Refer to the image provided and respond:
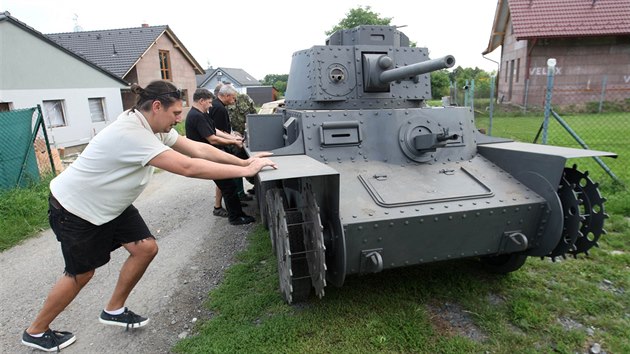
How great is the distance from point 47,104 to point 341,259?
48.1ft

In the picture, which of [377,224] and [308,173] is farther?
[377,224]

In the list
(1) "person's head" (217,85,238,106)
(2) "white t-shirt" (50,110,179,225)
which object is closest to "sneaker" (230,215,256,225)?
(1) "person's head" (217,85,238,106)

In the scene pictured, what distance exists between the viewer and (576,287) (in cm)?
383

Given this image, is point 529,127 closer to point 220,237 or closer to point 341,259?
point 220,237

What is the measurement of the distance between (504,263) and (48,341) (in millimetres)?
3877

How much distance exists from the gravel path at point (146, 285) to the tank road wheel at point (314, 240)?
1183mm

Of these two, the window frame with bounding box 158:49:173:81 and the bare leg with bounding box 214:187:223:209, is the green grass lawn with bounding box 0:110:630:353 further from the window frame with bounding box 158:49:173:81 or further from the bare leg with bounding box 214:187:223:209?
the window frame with bounding box 158:49:173:81

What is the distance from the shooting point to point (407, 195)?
3.31m

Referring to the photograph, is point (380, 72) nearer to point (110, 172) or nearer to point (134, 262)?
point (110, 172)

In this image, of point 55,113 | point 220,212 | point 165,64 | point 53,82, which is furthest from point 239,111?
point 165,64

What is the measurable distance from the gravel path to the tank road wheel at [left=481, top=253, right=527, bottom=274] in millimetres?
2708

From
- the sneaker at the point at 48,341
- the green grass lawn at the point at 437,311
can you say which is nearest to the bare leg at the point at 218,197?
the green grass lawn at the point at 437,311

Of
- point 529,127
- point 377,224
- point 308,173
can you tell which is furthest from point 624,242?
point 529,127

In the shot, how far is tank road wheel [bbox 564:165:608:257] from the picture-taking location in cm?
320
